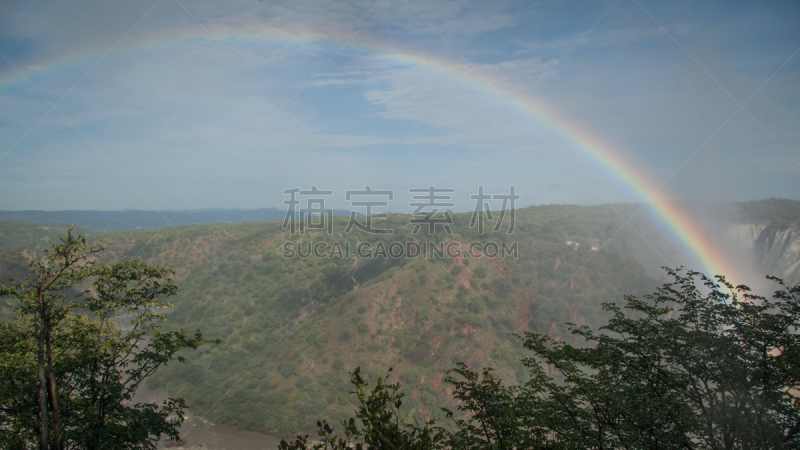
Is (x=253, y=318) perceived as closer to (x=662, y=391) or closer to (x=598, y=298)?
(x=598, y=298)

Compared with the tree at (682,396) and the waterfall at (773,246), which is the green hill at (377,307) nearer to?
the waterfall at (773,246)

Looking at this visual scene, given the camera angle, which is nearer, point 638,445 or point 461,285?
point 638,445

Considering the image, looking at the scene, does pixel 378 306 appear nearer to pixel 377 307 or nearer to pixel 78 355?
pixel 377 307

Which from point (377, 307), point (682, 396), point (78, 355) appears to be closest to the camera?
point (682, 396)

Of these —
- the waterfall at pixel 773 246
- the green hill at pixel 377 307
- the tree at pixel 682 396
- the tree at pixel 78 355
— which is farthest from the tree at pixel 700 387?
the waterfall at pixel 773 246

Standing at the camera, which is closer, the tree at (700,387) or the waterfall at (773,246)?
the tree at (700,387)

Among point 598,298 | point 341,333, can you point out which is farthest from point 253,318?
point 598,298

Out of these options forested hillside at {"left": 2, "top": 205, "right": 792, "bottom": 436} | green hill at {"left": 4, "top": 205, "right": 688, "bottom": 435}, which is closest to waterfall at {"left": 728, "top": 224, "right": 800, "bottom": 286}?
forested hillside at {"left": 2, "top": 205, "right": 792, "bottom": 436}

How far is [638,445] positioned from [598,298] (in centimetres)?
4513

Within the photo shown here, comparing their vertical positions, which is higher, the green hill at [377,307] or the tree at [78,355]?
the tree at [78,355]

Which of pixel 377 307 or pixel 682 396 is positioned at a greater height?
pixel 682 396

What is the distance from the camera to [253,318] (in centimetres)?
5341

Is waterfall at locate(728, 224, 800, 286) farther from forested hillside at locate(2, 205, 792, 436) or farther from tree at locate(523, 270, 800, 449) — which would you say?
tree at locate(523, 270, 800, 449)

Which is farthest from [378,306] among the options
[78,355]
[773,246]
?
[773,246]
